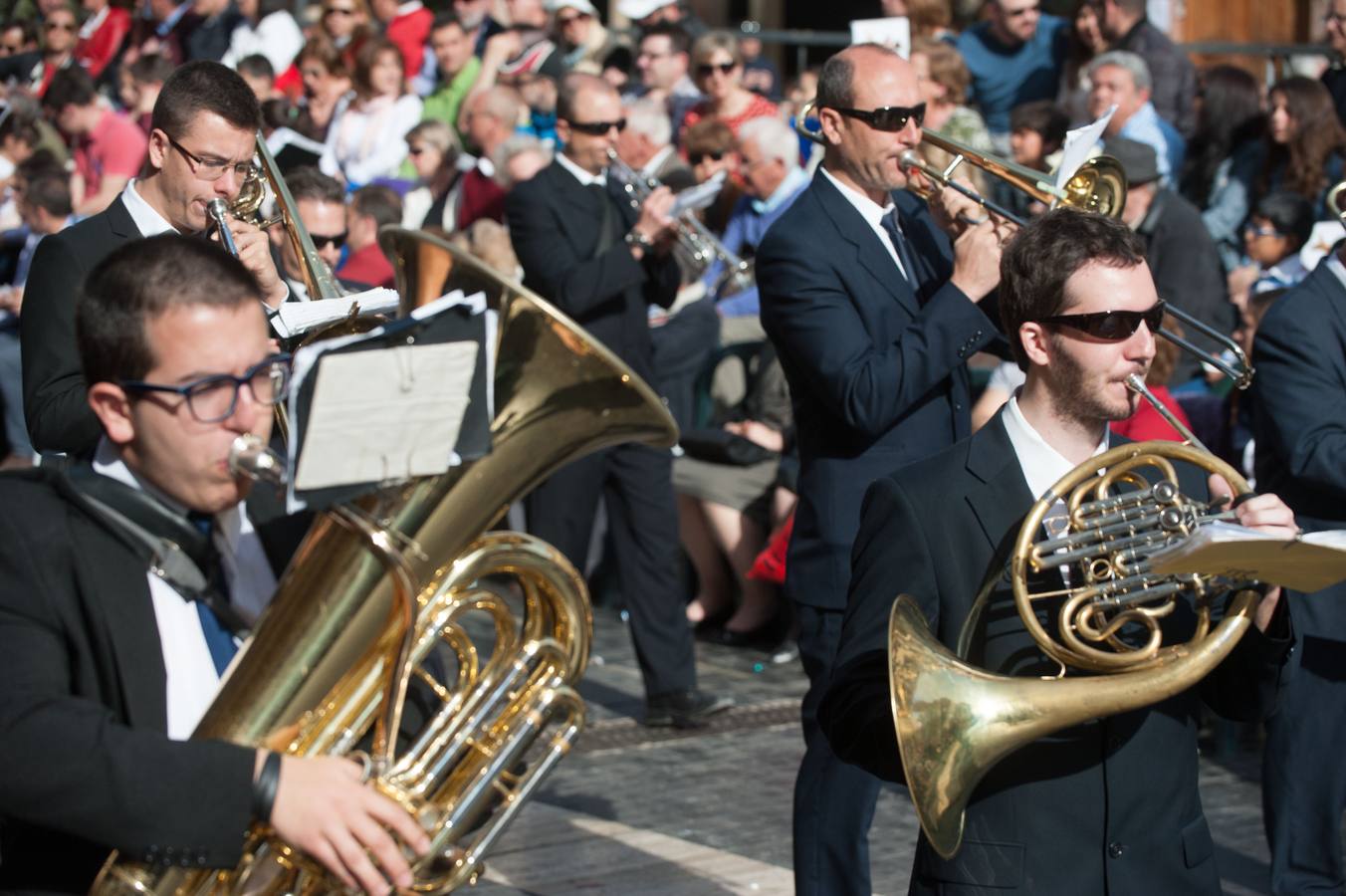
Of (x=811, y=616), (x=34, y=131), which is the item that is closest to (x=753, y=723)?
(x=811, y=616)

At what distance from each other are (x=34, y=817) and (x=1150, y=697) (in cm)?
166

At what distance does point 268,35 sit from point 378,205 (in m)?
6.85

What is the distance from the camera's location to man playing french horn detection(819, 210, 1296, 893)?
10.1 ft

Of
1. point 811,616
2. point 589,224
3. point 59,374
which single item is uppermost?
point 59,374

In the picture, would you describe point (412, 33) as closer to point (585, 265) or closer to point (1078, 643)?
point (585, 265)

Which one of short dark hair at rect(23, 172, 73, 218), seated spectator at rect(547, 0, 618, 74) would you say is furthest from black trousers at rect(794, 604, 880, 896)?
seated spectator at rect(547, 0, 618, 74)

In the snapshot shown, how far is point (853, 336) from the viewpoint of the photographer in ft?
15.0

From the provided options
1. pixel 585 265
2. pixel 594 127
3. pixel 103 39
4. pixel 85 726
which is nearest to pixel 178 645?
pixel 85 726

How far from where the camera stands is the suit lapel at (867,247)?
4.69 meters

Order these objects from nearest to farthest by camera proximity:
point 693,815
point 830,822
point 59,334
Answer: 1. point 59,334
2. point 830,822
3. point 693,815

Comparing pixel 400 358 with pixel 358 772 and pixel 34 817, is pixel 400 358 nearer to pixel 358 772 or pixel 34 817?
pixel 358 772

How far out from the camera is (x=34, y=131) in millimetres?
13719

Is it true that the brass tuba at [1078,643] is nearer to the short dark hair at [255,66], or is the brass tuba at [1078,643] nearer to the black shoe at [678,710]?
the black shoe at [678,710]

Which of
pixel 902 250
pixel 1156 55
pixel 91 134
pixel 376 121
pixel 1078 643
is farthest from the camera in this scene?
pixel 91 134
